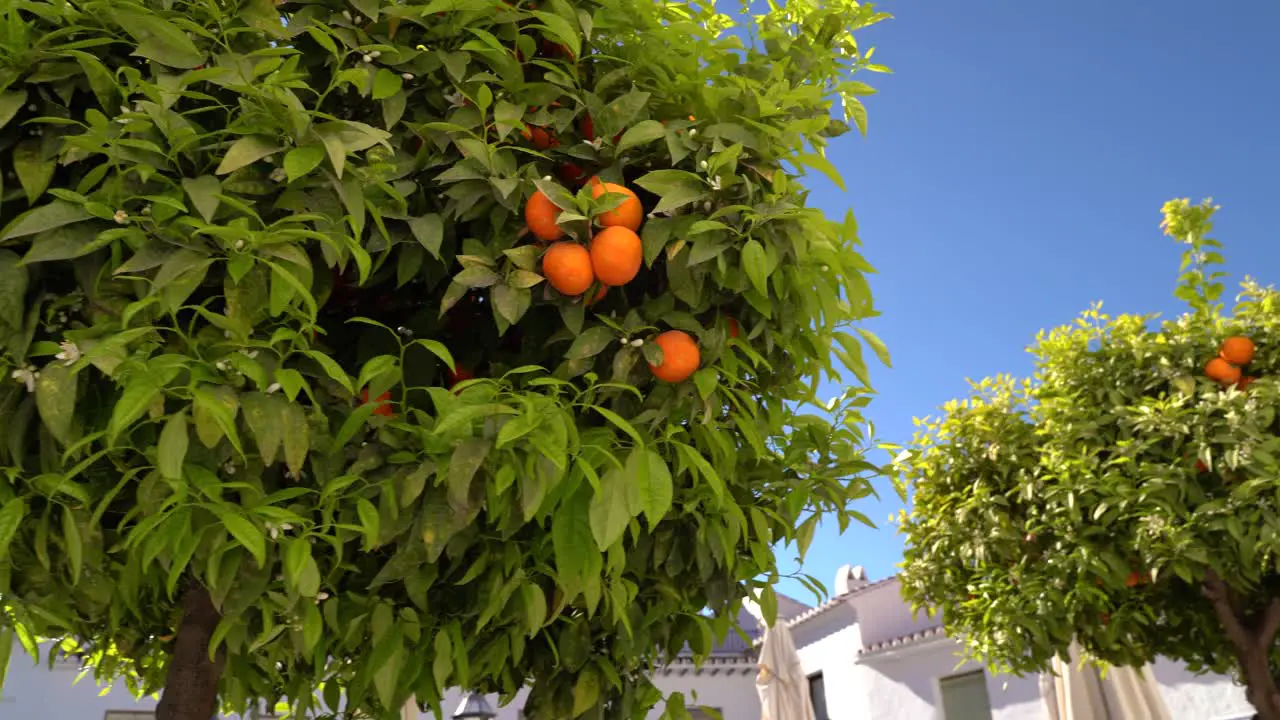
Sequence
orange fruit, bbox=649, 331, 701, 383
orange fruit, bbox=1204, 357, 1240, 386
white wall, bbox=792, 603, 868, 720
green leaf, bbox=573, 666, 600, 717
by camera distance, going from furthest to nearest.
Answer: white wall, bbox=792, 603, 868, 720
orange fruit, bbox=1204, 357, 1240, 386
green leaf, bbox=573, 666, 600, 717
orange fruit, bbox=649, 331, 701, 383

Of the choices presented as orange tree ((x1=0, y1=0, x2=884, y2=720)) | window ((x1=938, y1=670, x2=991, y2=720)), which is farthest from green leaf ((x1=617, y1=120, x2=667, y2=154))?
window ((x1=938, y1=670, x2=991, y2=720))

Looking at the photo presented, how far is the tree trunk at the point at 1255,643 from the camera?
18.3 feet

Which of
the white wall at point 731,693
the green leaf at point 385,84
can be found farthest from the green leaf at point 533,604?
the white wall at point 731,693

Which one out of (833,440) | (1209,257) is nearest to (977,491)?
(1209,257)

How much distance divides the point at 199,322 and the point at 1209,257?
620 cm

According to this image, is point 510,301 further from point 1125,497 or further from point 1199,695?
point 1199,695

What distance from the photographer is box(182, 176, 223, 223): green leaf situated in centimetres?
149

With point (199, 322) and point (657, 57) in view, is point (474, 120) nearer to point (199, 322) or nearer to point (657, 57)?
point (657, 57)

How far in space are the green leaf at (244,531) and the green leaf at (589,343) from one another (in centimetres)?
61

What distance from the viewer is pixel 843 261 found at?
1994 mm

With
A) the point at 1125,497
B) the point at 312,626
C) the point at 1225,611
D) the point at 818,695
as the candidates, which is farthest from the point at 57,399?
the point at 818,695

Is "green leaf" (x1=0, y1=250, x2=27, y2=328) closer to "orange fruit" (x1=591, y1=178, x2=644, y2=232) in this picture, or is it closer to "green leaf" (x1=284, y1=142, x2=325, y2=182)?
"green leaf" (x1=284, y1=142, x2=325, y2=182)

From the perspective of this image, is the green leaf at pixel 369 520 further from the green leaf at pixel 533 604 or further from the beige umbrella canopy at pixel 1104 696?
the beige umbrella canopy at pixel 1104 696

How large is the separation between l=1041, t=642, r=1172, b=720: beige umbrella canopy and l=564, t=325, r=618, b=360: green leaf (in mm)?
8477
